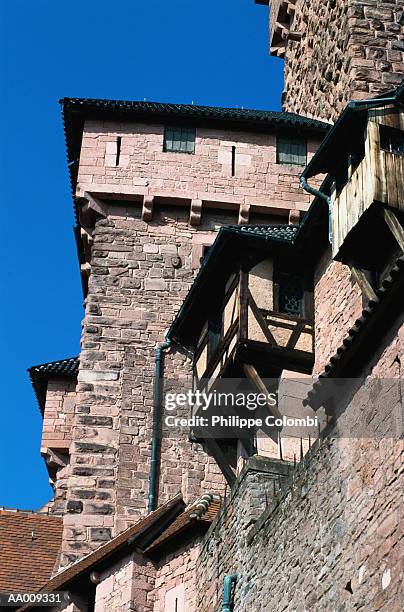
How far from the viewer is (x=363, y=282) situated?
60.1 ft

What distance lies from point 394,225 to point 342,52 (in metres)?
9.99

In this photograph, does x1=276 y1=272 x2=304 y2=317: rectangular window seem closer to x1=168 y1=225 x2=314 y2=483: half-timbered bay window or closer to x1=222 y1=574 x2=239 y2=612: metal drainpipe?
x1=168 y1=225 x2=314 y2=483: half-timbered bay window

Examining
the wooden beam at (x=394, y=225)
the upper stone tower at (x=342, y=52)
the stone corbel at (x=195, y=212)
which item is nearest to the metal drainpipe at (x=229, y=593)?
the wooden beam at (x=394, y=225)

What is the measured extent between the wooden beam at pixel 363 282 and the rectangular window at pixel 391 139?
151 centimetres

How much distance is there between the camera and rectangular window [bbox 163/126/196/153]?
2695 centimetres

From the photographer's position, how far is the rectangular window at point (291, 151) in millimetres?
27031

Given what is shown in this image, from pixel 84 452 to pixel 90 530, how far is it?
1348 mm

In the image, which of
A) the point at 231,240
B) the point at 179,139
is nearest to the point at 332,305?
the point at 231,240

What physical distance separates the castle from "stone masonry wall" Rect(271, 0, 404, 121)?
0.04m

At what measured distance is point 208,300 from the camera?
75.8 feet

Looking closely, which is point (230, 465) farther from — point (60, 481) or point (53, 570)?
point (60, 481)

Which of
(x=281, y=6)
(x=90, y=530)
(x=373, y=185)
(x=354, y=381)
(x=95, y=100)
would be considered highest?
(x=281, y=6)

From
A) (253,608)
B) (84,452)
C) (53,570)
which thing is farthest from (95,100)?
(253,608)

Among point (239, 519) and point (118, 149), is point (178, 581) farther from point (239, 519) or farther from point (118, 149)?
point (118, 149)
